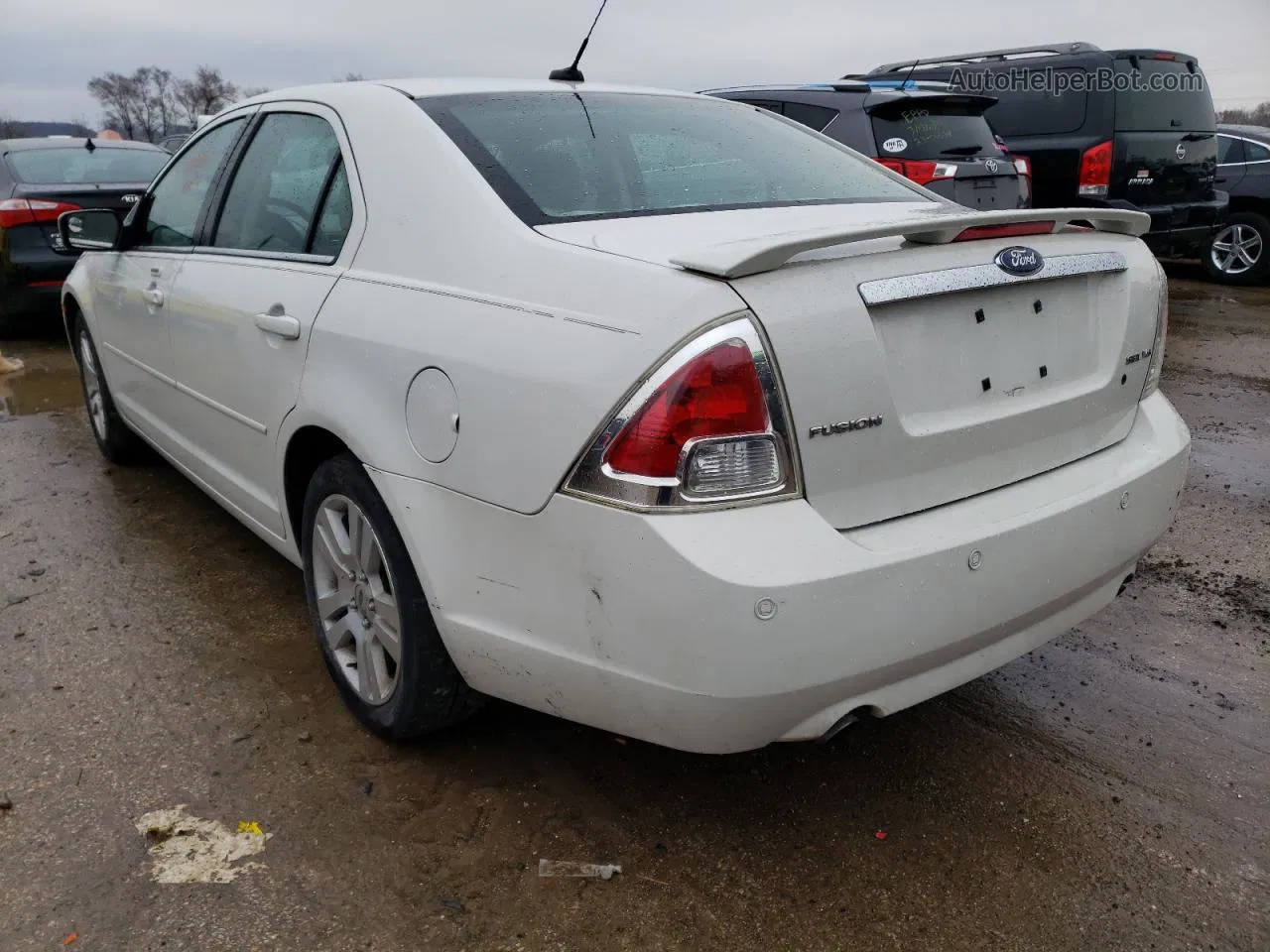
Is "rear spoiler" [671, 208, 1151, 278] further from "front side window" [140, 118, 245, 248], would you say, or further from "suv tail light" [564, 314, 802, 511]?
"front side window" [140, 118, 245, 248]

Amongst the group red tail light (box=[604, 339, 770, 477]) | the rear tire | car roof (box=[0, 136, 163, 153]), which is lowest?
the rear tire

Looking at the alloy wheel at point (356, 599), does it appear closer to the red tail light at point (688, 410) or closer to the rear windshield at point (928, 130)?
the red tail light at point (688, 410)

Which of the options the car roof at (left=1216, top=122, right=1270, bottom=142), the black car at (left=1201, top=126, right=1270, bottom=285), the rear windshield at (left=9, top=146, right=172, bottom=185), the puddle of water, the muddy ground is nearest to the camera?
the muddy ground

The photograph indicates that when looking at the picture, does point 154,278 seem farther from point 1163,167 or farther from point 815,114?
point 1163,167

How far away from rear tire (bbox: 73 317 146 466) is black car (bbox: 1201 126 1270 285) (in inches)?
414

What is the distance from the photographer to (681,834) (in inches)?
88.8

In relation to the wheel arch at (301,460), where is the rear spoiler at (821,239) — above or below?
above

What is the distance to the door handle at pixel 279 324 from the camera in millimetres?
2580

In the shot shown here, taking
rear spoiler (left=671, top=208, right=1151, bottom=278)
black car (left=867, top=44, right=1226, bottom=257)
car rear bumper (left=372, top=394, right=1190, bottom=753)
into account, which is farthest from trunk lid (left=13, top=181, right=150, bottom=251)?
rear spoiler (left=671, top=208, right=1151, bottom=278)

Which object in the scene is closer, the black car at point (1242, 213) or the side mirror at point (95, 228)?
the side mirror at point (95, 228)

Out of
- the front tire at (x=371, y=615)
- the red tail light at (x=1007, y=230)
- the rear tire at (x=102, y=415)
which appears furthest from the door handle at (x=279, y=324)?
the rear tire at (x=102, y=415)

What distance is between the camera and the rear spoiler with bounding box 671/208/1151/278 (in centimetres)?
178

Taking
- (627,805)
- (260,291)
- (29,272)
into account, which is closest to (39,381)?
(29,272)

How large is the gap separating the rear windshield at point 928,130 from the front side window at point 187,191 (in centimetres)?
422
